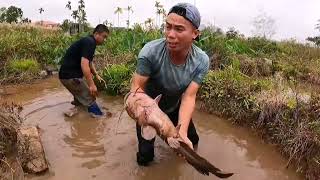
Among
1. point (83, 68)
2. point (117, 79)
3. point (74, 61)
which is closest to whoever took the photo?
point (83, 68)

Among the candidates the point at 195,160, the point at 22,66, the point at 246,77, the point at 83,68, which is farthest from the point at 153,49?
the point at 22,66

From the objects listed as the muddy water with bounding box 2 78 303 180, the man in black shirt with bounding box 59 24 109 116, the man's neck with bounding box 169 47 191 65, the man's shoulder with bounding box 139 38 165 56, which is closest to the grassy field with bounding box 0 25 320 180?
the muddy water with bounding box 2 78 303 180

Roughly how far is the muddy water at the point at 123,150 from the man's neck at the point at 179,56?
1.28 m

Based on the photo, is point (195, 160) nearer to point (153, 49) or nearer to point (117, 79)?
point (153, 49)

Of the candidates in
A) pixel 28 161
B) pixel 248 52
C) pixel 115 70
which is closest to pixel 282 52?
pixel 248 52

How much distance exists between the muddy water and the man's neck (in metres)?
1.28

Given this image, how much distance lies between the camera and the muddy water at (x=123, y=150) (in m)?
4.63

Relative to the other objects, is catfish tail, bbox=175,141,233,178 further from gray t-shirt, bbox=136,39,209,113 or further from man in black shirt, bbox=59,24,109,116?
man in black shirt, bbox=59,24,109,116

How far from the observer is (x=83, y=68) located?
6.14 m

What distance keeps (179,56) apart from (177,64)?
11cm

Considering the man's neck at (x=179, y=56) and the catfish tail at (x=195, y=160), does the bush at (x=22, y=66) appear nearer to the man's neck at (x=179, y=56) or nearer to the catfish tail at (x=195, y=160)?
the man's neck at (x=179, y=56)

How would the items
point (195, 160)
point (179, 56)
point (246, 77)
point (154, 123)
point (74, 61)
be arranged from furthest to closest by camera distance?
point (246, 77) → point (74, 61) → point (179, 56) → point (154, 123) → point (195, 160)

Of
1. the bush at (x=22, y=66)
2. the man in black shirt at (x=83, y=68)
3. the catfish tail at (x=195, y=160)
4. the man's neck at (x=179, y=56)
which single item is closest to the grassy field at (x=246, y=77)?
the bush at (x=22, y=66)

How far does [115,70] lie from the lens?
779 centimetres
